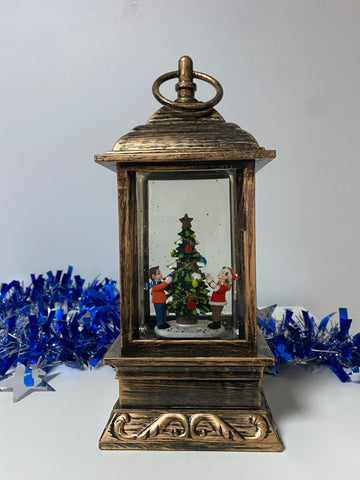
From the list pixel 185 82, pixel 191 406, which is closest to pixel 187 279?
pixel 191 406

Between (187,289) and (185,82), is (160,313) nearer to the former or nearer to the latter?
(187,289)

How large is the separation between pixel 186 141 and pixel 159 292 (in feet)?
0.89

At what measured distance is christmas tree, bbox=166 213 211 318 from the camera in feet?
2.52

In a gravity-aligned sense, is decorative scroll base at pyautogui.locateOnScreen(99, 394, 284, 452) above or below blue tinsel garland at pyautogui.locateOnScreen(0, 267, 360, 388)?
below

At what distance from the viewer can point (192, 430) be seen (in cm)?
73

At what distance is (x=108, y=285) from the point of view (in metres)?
1.40

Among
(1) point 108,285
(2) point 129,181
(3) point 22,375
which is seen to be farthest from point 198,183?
(1) point 108,285

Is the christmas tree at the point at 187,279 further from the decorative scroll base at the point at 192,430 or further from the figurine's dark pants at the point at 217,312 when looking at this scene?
the decorative scroll base at the point at 192,430

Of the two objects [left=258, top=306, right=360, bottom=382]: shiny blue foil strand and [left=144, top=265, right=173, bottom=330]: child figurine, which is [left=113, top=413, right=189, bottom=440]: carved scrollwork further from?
[left=258, top=306, right=360, bottom=382]: shiny blue foil strand

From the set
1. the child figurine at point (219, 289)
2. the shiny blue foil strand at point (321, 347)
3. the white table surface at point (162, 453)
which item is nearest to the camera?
the white table surface at point (162, 453)

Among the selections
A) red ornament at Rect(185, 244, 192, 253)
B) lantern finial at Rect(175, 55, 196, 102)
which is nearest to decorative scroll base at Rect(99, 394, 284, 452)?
red ornament at Rect(185, 244, 192, 253)

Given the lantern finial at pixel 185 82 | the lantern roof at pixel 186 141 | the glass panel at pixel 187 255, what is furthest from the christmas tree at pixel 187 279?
the lantern finial at pixel 185 82

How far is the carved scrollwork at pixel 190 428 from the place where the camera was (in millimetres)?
728

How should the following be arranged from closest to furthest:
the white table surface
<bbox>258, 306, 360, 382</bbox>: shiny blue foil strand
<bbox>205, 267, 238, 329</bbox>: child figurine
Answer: the white table surface < <bbox>205, 267, 238, 329</bbox>: child figurine < <bbox>258, 306, 360, 382</bbox>: shiny blue foil strand
